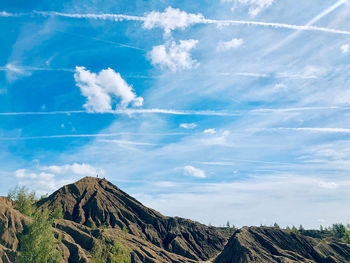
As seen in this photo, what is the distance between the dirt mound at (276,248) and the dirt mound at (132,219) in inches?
1136

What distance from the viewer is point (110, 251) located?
80.0m

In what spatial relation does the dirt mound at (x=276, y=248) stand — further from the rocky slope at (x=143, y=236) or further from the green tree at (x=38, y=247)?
the green tree at (x=38, y=247)

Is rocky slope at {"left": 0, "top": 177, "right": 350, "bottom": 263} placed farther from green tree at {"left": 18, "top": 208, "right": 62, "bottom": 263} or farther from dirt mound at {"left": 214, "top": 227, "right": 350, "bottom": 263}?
green tree at {"left": 18, "top": 208, "right": 62, "bottom": 263}

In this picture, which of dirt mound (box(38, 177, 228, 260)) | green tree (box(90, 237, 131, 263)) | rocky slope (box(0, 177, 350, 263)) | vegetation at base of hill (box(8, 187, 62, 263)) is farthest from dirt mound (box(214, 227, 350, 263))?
vegetation at base of hill (box(8, 187, 62, 263))

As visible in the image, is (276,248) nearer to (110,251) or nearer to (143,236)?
(143,236)

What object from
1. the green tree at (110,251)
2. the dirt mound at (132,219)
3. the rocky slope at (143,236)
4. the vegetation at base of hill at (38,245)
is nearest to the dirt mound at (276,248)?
the rocky slope at (143,236)

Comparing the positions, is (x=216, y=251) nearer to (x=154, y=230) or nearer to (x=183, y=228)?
(x=183, y=228)

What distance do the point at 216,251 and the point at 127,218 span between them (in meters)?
50.4

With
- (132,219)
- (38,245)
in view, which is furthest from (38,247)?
(132,219)

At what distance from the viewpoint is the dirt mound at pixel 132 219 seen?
130000mm

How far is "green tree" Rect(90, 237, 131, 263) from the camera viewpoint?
223 ft

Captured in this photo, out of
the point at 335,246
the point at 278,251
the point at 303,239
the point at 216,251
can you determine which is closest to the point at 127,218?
the point at 216,251

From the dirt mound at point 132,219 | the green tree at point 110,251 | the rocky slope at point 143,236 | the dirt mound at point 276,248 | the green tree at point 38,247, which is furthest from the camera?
the dirt mound at point 132,219

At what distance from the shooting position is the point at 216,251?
140125 millimetres
